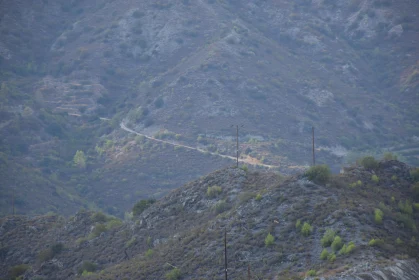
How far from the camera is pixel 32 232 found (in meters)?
46.3

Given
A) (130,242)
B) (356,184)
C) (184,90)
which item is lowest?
(130,242)

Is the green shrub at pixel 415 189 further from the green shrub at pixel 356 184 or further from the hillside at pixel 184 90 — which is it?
the hillside at pixel 184 90

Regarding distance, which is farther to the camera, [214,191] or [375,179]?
[214,191]

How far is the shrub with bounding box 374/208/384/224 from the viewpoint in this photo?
28.4m

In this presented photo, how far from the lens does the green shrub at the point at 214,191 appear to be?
125ft

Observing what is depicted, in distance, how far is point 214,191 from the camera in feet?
126

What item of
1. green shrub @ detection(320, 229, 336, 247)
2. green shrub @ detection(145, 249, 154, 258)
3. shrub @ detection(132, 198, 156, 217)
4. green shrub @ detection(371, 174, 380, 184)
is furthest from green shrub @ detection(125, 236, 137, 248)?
green shrub @ detection(371, 174, 380, 184)

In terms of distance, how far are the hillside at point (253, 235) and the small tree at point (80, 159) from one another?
1771 inches

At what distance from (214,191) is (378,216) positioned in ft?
42.9

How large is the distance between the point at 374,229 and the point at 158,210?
17.4 metres

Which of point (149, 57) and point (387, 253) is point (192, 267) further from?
point (149, 57)

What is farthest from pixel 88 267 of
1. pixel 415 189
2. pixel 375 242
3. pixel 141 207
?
pixel 415 189

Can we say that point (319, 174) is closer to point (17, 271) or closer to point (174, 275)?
point (174, 275)

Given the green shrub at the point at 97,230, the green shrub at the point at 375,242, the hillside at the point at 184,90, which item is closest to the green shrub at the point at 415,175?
the green shrub at the point at 375,242
